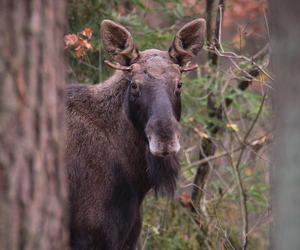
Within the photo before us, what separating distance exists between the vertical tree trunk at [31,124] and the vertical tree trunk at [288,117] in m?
1.16

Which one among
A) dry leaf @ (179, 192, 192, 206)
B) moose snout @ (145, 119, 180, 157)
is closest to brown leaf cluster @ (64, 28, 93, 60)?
dry leaf @ (179, 192, 192, 206)

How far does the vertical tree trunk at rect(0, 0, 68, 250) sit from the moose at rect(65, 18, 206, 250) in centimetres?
290

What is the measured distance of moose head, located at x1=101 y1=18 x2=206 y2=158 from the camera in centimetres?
739

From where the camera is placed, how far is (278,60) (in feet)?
14.7

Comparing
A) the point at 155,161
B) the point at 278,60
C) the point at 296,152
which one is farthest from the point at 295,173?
the point at 155,161


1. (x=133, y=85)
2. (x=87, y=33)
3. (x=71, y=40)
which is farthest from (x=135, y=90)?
(x=87, y=33)

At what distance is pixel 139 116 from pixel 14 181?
3.60m

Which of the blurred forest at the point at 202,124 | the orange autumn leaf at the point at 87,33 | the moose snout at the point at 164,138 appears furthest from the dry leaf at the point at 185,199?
the moose snout at the point at 164,138

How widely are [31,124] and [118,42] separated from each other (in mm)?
4100

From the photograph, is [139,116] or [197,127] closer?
[139,116]

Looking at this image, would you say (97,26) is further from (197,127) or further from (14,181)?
(14,181)

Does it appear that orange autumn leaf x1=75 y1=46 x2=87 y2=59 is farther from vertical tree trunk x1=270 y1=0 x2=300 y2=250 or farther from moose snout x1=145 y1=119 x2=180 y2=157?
vertical tree trunk x1=270 y1=0 x2=300 y2=250

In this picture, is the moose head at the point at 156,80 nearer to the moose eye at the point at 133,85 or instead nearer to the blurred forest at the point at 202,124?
the moose eye at the point at 133,85

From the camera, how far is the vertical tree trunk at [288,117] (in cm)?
441
